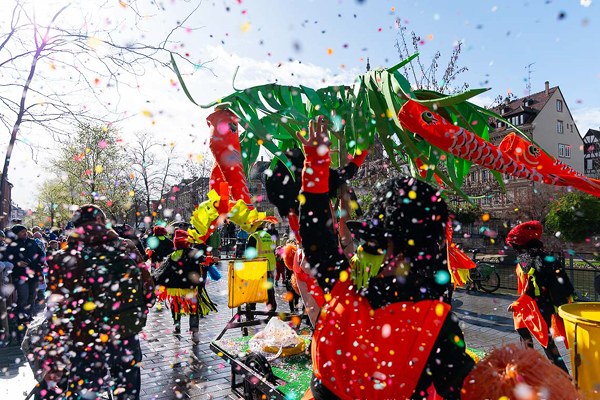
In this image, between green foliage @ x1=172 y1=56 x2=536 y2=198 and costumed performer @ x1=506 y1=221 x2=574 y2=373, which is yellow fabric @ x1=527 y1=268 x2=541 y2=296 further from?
green foliage @ x1=172 y1=56 x2=536 y2=198

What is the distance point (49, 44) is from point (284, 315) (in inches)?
174

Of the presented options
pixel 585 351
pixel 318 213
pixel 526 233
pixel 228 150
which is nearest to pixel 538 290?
pixel 526 233

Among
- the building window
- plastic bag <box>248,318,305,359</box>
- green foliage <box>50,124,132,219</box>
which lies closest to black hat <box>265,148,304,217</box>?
plastic bag <box>248,318,305,359</box>

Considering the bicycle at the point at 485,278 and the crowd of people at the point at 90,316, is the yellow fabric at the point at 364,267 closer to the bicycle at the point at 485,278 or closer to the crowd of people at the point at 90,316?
the crowd of people at the point at 90,316

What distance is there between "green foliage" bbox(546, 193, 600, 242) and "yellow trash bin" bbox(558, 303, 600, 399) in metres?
18.6

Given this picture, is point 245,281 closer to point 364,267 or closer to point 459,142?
point 459,142

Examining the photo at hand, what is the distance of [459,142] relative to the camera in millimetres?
2996

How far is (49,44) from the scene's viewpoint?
15.4ft

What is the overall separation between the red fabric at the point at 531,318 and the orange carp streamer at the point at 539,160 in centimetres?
202

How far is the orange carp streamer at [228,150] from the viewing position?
368cm

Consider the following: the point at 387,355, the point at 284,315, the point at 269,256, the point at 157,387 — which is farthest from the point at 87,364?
the point at 269,256

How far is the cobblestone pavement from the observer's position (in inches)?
182

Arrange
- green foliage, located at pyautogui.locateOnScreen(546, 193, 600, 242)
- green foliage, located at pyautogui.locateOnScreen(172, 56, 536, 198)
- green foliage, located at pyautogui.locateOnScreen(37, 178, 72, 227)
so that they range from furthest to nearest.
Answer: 1. green foliage, located at pyautogui.locateOnScreen(37, 178, 72, 227)
2. green foliage, located at pyautogui.locateOnScreen(546, 193, 600, 242)
3. green foliage, located at pyautogui.locateOnScreen(172, 56, 536, 198)

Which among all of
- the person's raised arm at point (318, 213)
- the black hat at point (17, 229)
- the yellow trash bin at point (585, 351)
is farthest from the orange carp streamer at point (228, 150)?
the black hat at point (17, 229)
